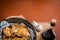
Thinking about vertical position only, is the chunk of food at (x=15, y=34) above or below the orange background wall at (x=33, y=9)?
below

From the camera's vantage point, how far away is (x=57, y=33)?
1526 mm

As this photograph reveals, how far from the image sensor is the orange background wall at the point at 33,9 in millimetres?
1589

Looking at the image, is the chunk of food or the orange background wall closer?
the chunk of food

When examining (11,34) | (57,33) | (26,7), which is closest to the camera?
(11,34)

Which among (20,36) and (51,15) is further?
(51,15)

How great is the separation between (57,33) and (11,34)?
519mm

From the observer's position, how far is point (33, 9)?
1.62 meters

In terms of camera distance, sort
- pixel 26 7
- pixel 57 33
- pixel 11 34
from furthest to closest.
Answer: pixel 26 7 < pixel 57 33 < pixel 11 34

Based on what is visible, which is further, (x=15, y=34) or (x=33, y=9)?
(x=33, y=9)

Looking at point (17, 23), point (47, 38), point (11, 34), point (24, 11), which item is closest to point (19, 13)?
point (24, 11)

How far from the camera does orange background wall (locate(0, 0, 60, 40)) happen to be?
159 cm

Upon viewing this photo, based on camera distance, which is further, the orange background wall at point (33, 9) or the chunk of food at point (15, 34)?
the orange background wall at point (33, 9)

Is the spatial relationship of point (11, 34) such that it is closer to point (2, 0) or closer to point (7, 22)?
point (7, 22)

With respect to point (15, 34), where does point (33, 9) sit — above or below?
above
